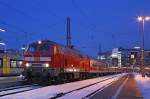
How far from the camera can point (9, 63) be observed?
5666cm

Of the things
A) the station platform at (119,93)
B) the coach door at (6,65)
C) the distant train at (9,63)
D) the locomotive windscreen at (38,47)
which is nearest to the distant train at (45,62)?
the locomotive windscreen at (38,47)

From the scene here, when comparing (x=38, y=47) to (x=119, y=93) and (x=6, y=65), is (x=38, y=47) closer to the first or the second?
(x=119, y=93)

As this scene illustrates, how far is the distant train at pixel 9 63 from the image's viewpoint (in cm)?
5409

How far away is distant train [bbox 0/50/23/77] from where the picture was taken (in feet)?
177

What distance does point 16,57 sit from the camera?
59.3 m

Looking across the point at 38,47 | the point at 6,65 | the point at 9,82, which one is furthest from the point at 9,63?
the point at 38,47

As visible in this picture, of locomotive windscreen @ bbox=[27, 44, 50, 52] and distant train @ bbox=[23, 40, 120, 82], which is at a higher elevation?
locomotive windscreen @ bbox=[27, 44, 50, 52]

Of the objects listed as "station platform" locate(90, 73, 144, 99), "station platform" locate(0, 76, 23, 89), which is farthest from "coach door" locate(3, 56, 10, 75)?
"station platform" locate(90, 73, 144, 99)

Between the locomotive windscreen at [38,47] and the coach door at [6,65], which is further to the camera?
the coach door at [6,65]

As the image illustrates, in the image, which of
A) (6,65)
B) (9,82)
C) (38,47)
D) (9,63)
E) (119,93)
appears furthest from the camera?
(9,63)

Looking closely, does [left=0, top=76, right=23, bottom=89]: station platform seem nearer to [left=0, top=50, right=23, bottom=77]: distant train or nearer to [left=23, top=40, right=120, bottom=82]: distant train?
[left=23, top=40, right=120, bottom=82]: distant train

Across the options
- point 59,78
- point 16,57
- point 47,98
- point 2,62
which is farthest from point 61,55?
point 16,57

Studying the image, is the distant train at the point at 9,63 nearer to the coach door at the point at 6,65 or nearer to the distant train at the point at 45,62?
the coach door at the point at 6,65

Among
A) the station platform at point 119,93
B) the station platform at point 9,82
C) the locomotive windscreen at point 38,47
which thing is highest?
the locomotive windscreen at point 38,47
